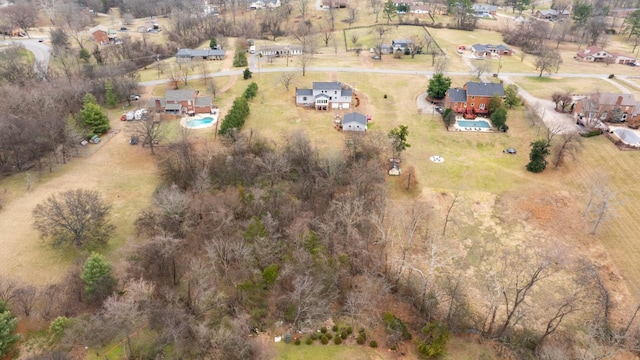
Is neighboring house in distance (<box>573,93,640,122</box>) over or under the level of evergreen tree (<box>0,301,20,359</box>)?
over

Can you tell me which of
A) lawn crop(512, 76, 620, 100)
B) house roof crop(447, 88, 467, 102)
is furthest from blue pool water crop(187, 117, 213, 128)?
lawn crop(512, 76, 620, 100)

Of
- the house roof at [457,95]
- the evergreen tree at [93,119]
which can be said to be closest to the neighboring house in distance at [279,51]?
the house roof at [457,95]

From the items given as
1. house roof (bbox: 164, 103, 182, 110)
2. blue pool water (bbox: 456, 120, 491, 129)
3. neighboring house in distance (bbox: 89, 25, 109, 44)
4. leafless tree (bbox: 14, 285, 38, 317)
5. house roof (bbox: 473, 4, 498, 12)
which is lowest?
leafless tree (bbox: 14, 285, 38, 317)

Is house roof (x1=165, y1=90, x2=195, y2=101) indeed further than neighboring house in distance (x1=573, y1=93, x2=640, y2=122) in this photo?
Yes

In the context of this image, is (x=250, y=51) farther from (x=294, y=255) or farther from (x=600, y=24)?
(x=600, y=24)

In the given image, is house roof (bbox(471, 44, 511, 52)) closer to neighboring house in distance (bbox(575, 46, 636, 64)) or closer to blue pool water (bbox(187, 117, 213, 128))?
neighboring house in distance (bbox(575, 46, 636, 64))

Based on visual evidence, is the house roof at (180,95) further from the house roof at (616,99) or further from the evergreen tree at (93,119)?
the house roof at (616,99)
